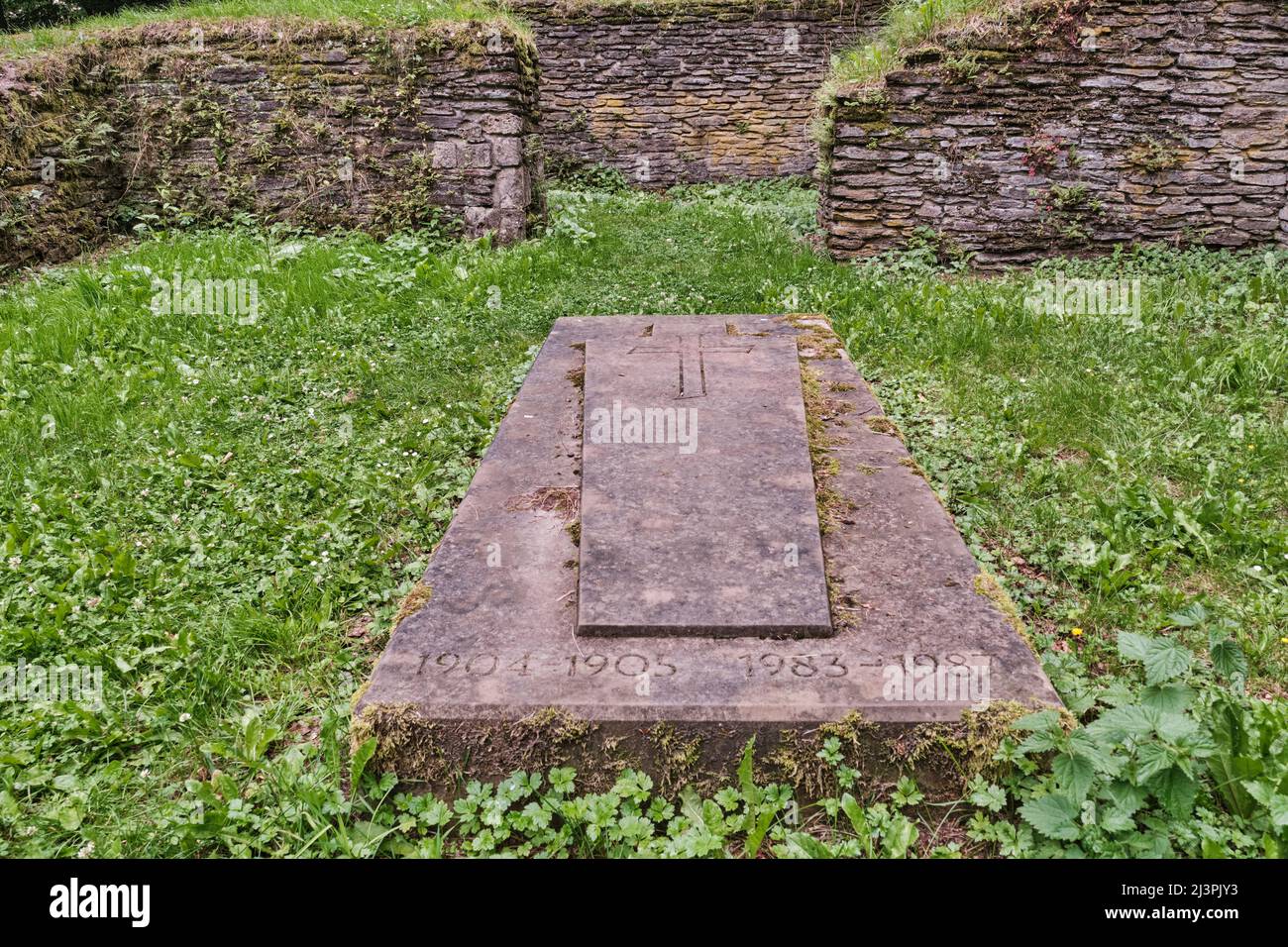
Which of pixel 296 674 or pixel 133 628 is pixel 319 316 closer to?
pixel 133 628

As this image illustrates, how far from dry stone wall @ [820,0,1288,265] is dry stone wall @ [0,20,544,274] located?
352cm

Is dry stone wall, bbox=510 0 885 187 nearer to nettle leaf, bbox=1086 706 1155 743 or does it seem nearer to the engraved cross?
the engraved cross

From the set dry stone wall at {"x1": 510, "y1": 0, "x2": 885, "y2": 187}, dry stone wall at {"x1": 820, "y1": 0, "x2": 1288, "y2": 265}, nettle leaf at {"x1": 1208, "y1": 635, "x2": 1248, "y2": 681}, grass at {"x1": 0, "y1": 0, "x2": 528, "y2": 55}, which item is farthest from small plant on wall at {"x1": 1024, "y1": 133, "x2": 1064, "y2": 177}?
nettle leaf at {"x1": 1208, "y1": 635, "x2": 1248, "y2": 681}

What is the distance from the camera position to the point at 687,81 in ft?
44.3

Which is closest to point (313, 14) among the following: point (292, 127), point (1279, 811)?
point (292, 127)

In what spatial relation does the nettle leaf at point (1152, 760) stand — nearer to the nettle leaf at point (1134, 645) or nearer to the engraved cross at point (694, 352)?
the nettle leaf at point (1134, 645)

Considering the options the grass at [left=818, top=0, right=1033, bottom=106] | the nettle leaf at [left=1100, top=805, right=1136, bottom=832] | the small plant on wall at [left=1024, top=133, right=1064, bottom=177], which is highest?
the grass at [left=818, top=0, right=1033, bottom=106]

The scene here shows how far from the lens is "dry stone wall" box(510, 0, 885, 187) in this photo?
13.3 metres

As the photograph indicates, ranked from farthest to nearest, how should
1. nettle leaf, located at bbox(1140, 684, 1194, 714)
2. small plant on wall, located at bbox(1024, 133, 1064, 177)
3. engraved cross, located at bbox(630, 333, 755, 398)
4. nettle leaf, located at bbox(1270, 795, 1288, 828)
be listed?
small plant on wall, located at bbox(1024, 133, 1064, 177), engraved cross, located at bbox(630, 333, 755, 398), nettle leaf, located at bbox(1140, 684, 1194, 714), nettle leaf, located at bbox(1270, 795, 1288, 828)

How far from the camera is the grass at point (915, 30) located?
7754 mm

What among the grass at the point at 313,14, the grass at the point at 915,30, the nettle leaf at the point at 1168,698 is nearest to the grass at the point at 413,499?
the nettle leaf at the point at 1168,698

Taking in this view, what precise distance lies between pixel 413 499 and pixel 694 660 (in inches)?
84.6

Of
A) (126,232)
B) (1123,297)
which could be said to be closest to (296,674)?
(1123,297)

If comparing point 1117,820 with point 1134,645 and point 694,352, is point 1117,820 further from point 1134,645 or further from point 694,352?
point 694,352
